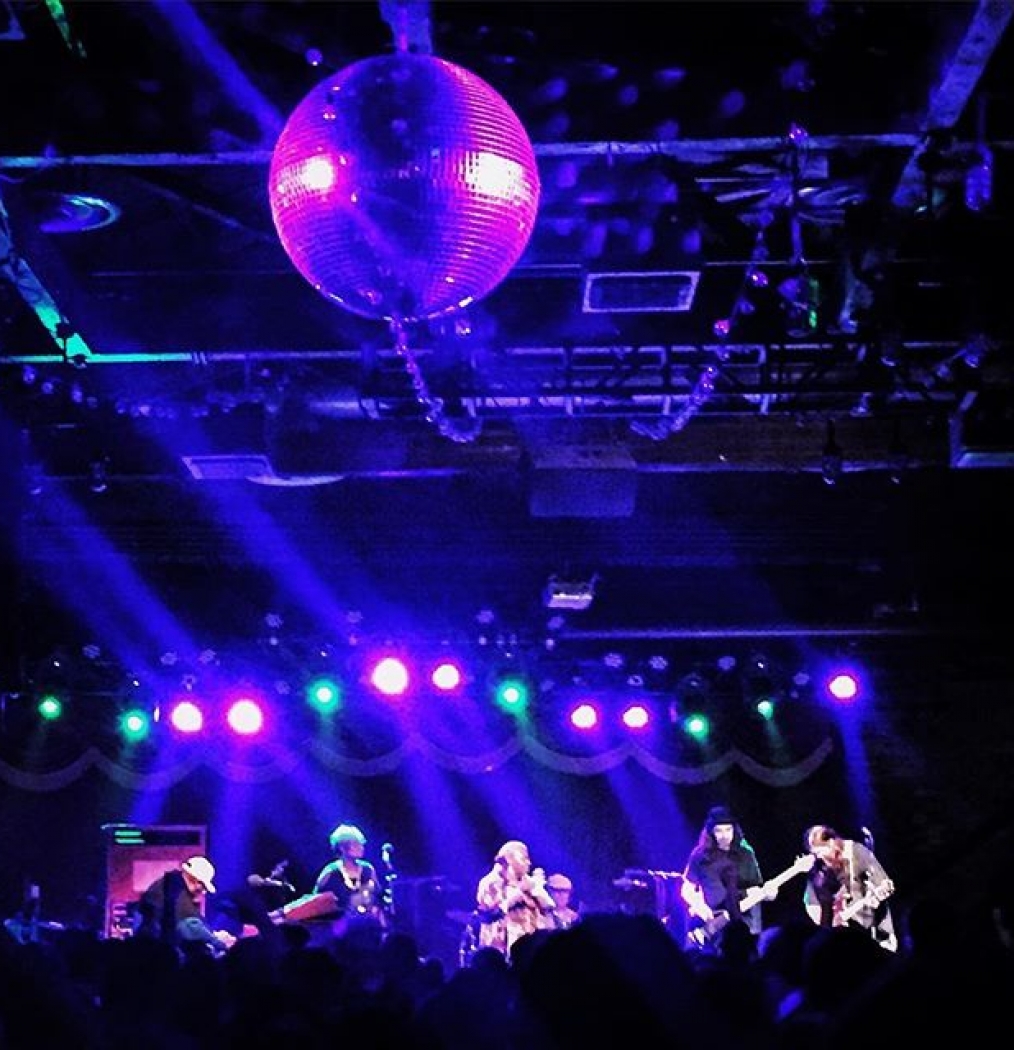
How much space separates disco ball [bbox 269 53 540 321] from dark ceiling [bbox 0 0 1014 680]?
3.44 feet

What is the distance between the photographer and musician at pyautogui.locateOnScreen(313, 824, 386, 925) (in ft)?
36.4

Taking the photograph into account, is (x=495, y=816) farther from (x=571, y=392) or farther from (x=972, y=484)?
(x=571, y=392)

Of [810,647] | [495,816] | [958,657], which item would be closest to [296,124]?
[810,647]

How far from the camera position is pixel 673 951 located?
253 centimetres

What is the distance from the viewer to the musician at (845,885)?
1123cm

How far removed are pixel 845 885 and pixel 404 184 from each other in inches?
370

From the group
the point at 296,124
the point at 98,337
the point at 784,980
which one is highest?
the point at 98,337

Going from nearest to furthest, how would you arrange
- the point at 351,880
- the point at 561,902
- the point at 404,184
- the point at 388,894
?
the point at 404,184, the point at 351,880, the point at 388,894, the point at 561,902

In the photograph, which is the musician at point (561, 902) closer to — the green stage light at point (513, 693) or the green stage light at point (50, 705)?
the green stage light at point (513, 693)

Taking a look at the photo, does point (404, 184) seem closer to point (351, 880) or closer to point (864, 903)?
point (351, 880)

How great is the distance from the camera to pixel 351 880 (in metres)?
11.2

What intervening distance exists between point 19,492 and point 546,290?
2.80 metres

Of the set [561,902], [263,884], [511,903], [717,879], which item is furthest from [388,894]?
[717,879]

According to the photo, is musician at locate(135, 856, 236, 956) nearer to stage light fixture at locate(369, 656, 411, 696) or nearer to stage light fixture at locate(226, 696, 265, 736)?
stage light fixture at locate(369, 656, 411, 696)
